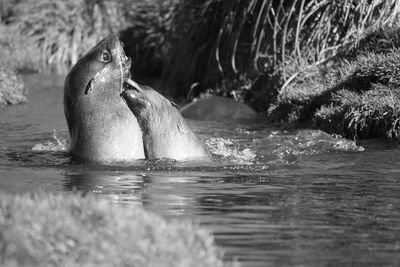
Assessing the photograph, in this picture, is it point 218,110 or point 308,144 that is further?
point 218,110

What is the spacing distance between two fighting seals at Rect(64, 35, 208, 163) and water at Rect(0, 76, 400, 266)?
162 millimetres

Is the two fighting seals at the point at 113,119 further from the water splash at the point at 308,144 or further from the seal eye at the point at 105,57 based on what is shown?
the water splash at the point at 308,144

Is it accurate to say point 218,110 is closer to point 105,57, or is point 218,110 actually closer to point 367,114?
point 367,114

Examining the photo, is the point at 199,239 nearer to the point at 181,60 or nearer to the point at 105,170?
the point at 105,170

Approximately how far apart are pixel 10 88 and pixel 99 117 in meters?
6.77

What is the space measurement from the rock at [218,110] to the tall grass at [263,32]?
0.69 metres

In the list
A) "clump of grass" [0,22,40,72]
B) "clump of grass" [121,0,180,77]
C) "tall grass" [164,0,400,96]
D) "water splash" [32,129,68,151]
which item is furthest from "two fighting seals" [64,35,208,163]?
"clump of grass" [0,22,40,72]

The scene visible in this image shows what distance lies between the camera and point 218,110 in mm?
13523

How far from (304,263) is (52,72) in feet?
51.5

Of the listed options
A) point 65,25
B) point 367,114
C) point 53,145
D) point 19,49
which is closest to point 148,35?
point 65,25

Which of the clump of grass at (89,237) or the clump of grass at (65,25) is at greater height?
the clump of grass at (65,25)

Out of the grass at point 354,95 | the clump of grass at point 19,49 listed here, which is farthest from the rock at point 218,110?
the clump of grass at point 19,49

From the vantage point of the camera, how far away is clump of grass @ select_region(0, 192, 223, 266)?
447 cm

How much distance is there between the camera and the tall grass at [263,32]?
13.4 meters
